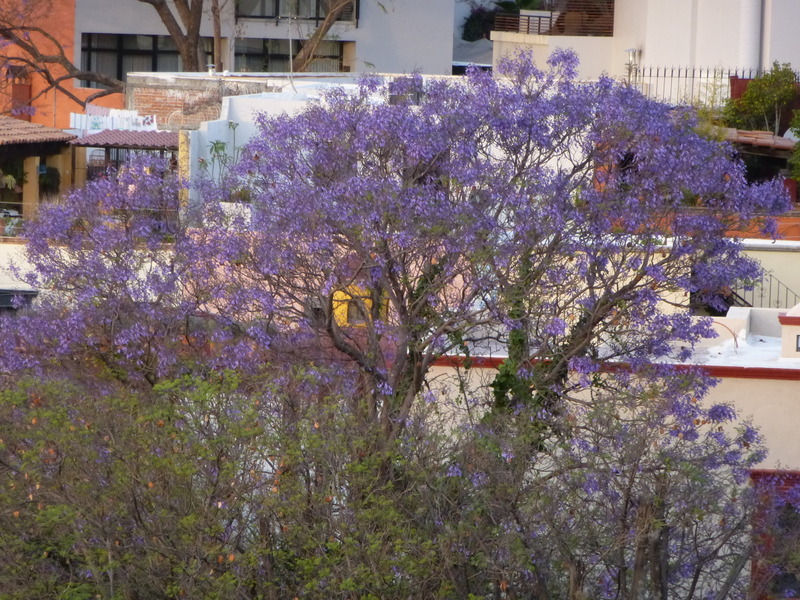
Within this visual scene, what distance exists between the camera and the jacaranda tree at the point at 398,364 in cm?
915

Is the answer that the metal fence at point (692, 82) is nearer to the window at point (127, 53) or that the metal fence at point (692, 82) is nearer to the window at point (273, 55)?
the window at point (273, 55)

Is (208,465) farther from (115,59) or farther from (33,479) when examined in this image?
(115,59)

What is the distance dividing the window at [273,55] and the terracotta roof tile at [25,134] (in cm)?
1274

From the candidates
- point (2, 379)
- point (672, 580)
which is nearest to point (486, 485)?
point (672, 580)

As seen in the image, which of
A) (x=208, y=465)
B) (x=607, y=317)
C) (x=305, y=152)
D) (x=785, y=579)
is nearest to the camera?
(x=208, y=465)

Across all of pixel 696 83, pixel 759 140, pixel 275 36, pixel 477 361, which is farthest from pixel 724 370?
pixel 275 36

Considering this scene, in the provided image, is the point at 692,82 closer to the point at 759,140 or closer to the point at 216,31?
the point at 759,140

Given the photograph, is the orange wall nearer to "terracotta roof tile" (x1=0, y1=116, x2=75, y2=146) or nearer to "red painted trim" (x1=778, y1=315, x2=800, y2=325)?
"terracotta roof tile" (x1=0, y1=116, x2=75, y2=146)

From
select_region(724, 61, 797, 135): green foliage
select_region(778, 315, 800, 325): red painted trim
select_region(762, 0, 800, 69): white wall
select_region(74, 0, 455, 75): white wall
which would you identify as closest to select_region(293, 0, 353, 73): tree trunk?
select_region(74, 0, 455, 75): white wall

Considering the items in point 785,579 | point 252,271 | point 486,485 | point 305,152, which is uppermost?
point 305,152

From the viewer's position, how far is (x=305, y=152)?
14367 millimetres

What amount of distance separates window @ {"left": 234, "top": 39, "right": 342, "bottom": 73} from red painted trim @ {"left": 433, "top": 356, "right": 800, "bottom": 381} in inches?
1056

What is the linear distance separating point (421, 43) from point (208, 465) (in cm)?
3232

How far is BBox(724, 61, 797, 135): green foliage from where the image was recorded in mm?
26875
